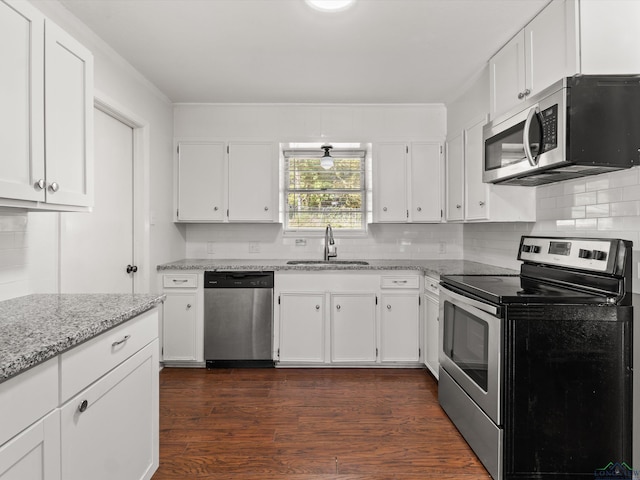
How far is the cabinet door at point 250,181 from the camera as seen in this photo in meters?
3.47

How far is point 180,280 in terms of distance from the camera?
3.17m

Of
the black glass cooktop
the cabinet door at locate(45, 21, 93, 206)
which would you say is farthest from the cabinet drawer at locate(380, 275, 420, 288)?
the cabinet door at locate(45, 21, 93, 206)

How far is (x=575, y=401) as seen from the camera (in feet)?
5.44

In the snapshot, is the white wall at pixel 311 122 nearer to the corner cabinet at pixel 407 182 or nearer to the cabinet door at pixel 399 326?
the corner cabinet at pixel 407 182

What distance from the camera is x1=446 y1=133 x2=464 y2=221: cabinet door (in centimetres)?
308

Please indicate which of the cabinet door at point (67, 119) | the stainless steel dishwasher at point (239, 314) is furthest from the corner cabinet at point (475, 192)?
the cabinet door at point (67, 119)

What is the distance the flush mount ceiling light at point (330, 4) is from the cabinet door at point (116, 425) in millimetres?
1937

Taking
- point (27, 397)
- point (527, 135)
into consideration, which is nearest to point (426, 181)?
Result: point (527, 135)

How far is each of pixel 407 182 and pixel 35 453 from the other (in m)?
3.18

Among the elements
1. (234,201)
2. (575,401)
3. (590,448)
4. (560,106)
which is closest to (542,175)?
(560,106)

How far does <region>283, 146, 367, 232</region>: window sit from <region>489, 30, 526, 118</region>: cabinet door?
1555mm

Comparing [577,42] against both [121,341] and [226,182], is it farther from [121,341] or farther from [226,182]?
[226,182]

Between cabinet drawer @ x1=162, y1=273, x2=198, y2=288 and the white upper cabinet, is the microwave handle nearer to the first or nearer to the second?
the white upper cabinet

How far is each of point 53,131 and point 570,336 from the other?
7.99 ft
